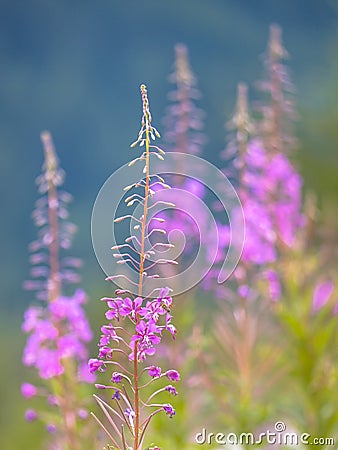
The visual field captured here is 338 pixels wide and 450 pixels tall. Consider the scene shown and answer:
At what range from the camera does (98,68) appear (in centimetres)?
1568

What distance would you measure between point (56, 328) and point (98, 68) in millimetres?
13876

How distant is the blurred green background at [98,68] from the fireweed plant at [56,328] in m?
9.71

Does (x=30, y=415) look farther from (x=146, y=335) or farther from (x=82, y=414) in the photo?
(x=146, y=335)

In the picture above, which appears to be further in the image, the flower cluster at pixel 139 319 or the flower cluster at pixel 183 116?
the flower cluster at pixel 183 116

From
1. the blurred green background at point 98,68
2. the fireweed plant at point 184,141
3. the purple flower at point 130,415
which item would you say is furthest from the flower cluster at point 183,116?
the blurred green background at point 98,68

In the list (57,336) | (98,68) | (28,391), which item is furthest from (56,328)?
(98,68)

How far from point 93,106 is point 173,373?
47.2 ft

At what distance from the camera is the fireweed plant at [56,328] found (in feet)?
7.34

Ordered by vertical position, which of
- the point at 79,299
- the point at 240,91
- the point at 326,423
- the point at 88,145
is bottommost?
the point at 326,423

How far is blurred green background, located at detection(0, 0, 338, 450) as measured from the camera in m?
13.6

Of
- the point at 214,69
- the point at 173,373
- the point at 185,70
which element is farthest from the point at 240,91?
the point at 214,69

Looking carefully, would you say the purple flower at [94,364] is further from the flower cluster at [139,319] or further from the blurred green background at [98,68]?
the blurred green background at [98,68]

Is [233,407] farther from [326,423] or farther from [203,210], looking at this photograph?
[203,210]

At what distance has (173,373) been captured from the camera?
135cm
